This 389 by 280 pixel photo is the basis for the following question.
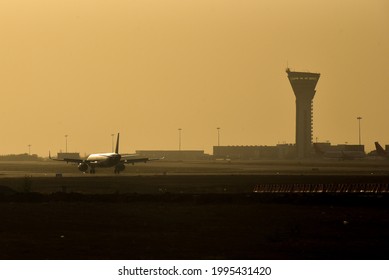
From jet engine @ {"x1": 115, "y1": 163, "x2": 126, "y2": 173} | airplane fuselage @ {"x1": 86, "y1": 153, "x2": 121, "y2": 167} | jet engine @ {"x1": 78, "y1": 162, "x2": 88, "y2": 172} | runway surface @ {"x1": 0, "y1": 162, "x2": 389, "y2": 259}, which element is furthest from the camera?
jet engine @ {"x1": 78, "y1": 162, "x2": 88, "y2": 172}

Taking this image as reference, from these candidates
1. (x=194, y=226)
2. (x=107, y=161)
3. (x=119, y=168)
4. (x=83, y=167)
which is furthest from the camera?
(x=83, y=167)

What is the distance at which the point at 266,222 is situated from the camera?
52.8 m

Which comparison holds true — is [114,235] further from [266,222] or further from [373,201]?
[373,201]

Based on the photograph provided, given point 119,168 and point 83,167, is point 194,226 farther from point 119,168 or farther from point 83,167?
point 83,167

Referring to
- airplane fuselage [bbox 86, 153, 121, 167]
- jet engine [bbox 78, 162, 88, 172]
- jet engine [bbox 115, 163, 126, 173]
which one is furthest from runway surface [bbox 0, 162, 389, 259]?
jet engine [bbox 78, 162, 88, 172]

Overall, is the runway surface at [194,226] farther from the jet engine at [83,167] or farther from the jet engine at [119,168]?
the jet engine at [83,167]

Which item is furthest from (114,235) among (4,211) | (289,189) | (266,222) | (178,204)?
(289,189)

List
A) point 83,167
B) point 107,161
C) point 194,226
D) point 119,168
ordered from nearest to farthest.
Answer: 1. point 194,226
2. point 119,168
3. point 107,161
4. point 83,167

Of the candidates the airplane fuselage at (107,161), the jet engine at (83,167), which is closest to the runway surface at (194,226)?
the airplane fuselage at (107,161)

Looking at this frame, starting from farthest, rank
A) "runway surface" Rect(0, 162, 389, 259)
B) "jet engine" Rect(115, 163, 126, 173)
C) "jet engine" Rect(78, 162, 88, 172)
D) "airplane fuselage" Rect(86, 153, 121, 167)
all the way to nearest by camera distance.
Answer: "jet engine" Rect(78, 162, 88, 172) → "airplane fuselage" Rect(86, 153, 121, 167) → "jet engine" Rect(115, 163, 126, 173) → "runway surface" Rect(0, 162, 389, 259)

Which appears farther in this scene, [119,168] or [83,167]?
[83,167]

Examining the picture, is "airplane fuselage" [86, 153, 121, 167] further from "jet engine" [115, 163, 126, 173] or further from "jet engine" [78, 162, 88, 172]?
"jet engine" [115, 163, 126, 173]

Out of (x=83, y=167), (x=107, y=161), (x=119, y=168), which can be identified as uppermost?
(x=107, y=161)

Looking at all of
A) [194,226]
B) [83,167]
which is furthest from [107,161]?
[194,226]
